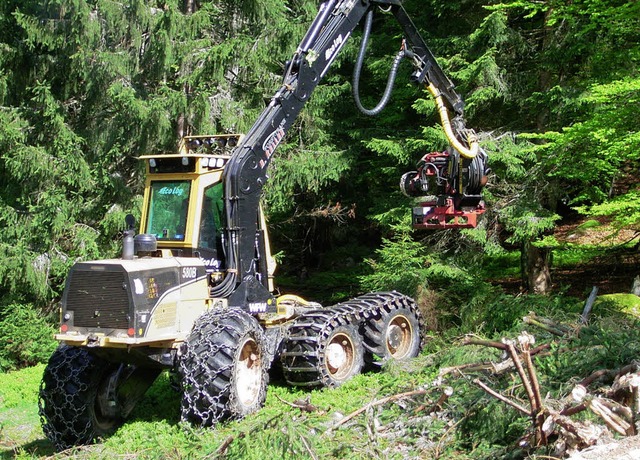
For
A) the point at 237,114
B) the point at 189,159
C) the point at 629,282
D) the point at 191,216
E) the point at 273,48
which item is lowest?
the point at 629,282

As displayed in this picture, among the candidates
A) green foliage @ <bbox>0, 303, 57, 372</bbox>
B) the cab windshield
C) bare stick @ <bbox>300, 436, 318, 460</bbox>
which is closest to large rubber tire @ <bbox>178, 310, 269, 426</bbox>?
the cab windshield

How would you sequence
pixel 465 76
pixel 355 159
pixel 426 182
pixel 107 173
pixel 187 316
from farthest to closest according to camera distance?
pixel 355 159 < pixel 107 173 < pixel 465 76 < pixel 426 182 < pixel 187 316

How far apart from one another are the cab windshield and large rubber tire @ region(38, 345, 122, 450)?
1.57m

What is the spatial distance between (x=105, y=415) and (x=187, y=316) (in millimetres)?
1530

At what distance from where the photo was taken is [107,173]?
1366cm

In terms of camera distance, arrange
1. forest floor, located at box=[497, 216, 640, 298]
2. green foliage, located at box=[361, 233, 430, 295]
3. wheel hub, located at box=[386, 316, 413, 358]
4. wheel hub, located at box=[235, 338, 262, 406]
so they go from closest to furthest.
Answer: wheel hub, located at box=[235, 338, 262, 406] → wheel hub, located at box=[386, 316, 413, 358] → green foliage, located at box=[361, 233, 430, 295] → forest floor, located at box=[497, 216, 640, 298]

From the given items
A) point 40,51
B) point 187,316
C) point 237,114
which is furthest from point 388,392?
point 40,51

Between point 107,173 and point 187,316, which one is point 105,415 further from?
point 107,173

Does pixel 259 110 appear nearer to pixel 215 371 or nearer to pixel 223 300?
pixel 223 300

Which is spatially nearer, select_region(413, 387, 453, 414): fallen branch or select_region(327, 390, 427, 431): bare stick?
select_region(413, 387, 453, 414): fallen branch

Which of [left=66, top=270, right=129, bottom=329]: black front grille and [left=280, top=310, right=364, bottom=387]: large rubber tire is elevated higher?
[left=66, top=270, right=129, bottom=329]: black front grille

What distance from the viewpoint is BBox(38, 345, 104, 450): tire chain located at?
282 inches

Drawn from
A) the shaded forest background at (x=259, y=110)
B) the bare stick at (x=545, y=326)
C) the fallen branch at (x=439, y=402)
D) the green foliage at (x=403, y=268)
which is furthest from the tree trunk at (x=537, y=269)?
the fallen branch at (x=439, y=402)

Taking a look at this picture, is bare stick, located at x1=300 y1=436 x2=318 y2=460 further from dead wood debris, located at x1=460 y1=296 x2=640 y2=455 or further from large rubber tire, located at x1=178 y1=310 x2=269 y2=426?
large rubber tire, located at x1=178 y1=310 x2=269 y2=426
